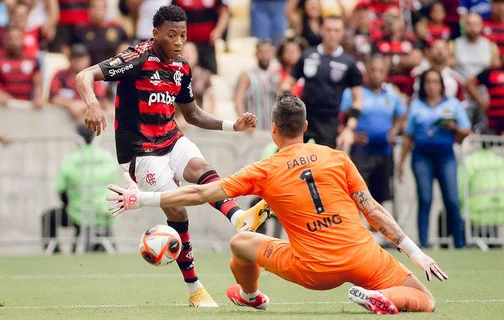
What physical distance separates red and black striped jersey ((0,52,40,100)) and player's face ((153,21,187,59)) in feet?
27.7

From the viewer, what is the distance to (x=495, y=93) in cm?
1738

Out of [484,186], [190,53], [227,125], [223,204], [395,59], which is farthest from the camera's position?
[395,59]

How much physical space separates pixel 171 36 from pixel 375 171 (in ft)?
23.4

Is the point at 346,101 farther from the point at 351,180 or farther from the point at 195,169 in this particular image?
the point at 351,180

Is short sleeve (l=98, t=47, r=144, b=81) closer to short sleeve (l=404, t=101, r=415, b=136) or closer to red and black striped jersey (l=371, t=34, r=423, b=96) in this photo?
short sleeve (l=404, t=101, r=415, b=136)

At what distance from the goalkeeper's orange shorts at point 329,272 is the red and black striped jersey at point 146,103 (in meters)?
1.91

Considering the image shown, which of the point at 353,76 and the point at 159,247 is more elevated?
the point at 353,76

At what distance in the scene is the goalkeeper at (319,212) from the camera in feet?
24.7

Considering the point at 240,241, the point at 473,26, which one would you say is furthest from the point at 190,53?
the point at 240,241

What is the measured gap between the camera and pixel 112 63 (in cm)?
902

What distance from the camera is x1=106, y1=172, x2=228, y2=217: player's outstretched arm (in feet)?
23.7

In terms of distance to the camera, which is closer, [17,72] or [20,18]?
[17,72]

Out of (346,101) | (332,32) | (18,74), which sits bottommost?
(18,74)

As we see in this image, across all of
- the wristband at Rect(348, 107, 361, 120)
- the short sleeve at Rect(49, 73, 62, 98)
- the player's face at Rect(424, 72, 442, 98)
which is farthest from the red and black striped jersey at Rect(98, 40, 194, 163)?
the short sleeve at Rect(49, 73, 62, 98)
